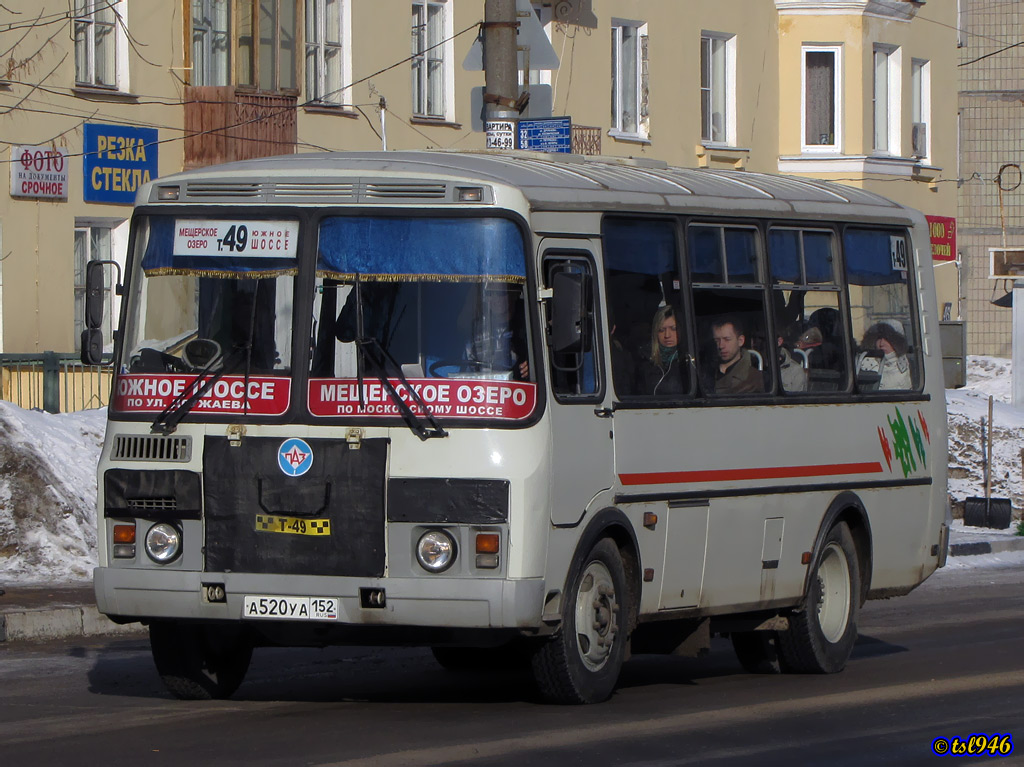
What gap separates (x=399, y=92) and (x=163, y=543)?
17896 mm

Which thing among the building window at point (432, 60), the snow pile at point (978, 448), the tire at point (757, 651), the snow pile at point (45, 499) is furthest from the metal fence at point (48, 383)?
the tire at point (757, 651)

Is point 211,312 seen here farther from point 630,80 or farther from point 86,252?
point 630,80

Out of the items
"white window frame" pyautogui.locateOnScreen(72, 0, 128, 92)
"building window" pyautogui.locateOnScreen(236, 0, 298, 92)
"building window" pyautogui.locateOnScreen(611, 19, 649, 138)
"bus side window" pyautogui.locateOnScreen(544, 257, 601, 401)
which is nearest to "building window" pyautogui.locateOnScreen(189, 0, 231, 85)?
"building window" pyautogui.locateOnScreen(236, 0, 298, 92)

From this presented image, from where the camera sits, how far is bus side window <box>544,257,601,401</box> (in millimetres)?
9320

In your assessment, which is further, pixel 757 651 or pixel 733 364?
pixel 757 651

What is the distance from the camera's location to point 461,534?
29.8 ft

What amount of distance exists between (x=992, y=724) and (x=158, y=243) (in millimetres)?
4606

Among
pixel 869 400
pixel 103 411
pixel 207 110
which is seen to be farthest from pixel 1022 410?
pixel 869 400

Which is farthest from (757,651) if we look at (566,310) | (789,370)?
(566,310)

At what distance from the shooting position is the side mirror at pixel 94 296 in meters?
9.84

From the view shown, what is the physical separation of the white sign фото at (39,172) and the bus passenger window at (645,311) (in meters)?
13.0

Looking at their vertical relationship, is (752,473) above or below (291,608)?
above

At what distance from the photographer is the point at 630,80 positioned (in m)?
31.2

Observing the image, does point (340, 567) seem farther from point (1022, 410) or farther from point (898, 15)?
point (898, 15)
